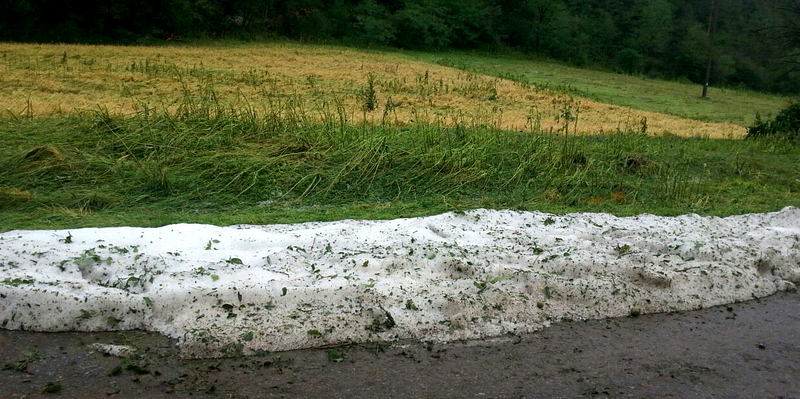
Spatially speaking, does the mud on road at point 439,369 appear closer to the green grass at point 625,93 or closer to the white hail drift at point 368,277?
the white hail drift at point 368,277

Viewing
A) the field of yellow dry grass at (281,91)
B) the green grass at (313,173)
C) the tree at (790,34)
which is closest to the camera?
the green grass at (313,173)

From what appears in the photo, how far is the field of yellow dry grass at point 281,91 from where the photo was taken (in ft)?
37.2

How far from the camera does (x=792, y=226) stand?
6.20 metres

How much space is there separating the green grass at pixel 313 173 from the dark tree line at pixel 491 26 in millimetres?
19833

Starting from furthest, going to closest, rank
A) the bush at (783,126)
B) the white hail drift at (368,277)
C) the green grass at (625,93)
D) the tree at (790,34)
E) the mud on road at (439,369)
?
1. the green grass at (625,93)
2. the tree at (790,34)
3. the bush at (783,126)
4. the white hail drift at (368,277)
5. the mud on road at (439,369)

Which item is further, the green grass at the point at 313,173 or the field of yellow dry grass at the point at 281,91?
the field of yellow dry grass at the point at 281,91

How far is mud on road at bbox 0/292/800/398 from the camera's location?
11.0ft

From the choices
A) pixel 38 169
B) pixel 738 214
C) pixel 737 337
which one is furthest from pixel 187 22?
pixel 737 337

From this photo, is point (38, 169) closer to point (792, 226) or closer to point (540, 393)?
point (540, 393)

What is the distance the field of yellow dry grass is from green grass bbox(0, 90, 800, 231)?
1376mm

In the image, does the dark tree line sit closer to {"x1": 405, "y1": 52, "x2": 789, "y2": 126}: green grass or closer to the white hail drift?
{"x1": 405, "y1": 52, "x2": 789, "y2": 126}: green grass

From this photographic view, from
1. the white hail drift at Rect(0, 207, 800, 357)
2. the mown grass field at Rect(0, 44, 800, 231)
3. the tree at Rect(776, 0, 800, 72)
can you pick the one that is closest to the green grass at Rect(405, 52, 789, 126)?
the tree at Rect(776, 0, 800, 72)

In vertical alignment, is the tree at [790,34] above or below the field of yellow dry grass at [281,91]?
above

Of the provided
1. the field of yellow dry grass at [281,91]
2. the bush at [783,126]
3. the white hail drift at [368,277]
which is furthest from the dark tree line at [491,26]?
the white hail drift at [368,277]
